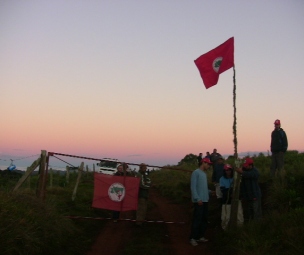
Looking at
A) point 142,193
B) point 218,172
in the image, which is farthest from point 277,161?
point 142,193

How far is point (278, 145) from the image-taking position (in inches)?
451

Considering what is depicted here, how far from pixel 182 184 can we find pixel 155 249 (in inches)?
365

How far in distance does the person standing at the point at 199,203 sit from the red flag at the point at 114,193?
2.17 metres

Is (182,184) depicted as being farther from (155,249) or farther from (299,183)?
(155,249)

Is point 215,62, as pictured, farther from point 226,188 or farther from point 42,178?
point 42,178

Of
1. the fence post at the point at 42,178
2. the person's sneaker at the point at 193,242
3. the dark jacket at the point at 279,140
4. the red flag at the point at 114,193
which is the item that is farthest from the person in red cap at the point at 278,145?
the fence post at the point at 42,178

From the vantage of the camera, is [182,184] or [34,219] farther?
[182,184]

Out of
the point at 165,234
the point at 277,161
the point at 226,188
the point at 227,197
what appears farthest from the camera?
the point at 277,161

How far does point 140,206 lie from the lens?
11.0 meters

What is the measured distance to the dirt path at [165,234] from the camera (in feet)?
27.5

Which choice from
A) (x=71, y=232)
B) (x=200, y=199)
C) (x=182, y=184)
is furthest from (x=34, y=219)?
(x=182, y=184)

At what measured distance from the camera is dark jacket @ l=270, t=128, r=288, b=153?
37.4 ft

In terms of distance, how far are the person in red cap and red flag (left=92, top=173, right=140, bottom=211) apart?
14.5 feet

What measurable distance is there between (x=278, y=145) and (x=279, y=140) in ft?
0.50
